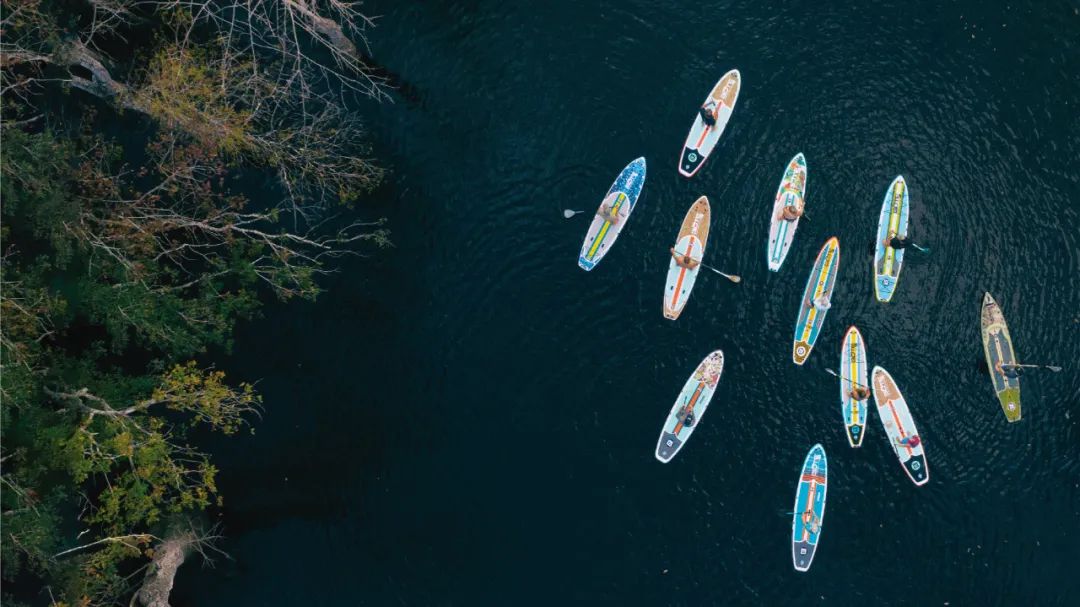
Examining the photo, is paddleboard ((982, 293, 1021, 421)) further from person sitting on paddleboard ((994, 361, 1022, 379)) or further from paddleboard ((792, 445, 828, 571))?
paddleboard ((792, 445, 828, 571))

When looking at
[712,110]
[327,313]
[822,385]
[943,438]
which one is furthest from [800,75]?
[327,313]

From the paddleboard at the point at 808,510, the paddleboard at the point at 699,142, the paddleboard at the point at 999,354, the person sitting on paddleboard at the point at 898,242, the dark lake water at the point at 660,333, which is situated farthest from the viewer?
the paddleboard at the point at 699,142

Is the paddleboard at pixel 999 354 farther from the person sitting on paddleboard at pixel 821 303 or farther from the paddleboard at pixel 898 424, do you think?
the person sitting on paddleboard at pixel 821 303

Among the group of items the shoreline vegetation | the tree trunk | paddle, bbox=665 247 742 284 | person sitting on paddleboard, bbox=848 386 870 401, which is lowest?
the tree trunk

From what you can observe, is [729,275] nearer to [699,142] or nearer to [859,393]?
[699,142]

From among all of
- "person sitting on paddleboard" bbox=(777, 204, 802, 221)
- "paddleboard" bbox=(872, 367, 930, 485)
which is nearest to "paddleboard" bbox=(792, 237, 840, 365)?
"person sitting on paddleboard" bbox=(777, 204, 802, 221)

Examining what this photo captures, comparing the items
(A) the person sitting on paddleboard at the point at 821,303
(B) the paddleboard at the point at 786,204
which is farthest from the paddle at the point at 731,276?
(A) the person sitting on paddleboard at the point at 821,303
